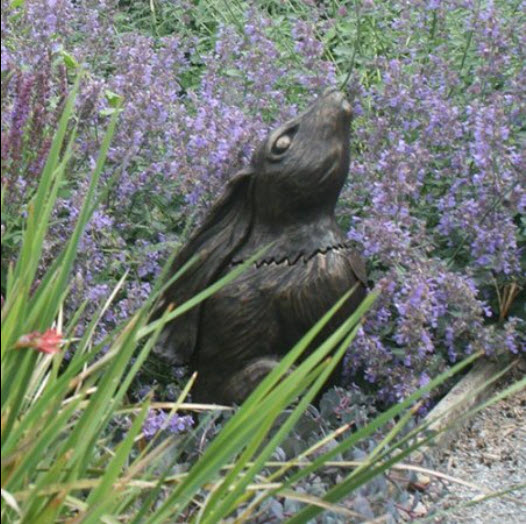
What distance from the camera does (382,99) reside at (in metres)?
5.06

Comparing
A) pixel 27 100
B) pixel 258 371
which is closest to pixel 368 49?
pixel 258 371

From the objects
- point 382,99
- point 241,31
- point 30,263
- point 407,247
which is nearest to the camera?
point 30,263

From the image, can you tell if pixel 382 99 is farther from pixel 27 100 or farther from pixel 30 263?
pixel 30 263

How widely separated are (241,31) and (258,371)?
7.82 feet

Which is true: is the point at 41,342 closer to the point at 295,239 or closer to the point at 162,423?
the point at 162,423

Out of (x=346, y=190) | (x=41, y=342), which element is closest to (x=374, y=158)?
(x=346, y=190)

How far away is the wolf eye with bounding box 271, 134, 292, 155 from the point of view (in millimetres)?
4062

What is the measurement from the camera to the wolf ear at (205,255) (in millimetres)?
4168

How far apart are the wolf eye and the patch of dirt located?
101 cm

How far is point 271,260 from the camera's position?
4.14 metres

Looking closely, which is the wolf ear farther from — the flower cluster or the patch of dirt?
the patch of dirt

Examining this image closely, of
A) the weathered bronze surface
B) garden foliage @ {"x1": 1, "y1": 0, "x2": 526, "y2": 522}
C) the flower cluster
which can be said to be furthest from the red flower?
the weathered bronze surface

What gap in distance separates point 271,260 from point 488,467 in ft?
3.15

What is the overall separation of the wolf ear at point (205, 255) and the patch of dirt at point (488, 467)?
32.7 inches
